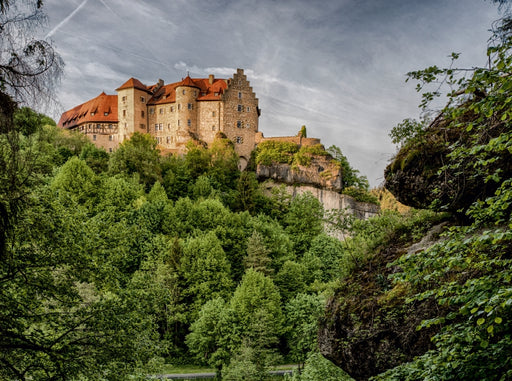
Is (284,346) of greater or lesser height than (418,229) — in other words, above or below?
below

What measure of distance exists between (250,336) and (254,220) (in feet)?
49.0

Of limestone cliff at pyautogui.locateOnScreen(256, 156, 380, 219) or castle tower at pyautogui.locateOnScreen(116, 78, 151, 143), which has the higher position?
castle tower at pyautogui.locateOnScreen(116, 78, 151, 143)

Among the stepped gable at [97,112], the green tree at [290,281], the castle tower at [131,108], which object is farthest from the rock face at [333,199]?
the stepped gable at [97,112]

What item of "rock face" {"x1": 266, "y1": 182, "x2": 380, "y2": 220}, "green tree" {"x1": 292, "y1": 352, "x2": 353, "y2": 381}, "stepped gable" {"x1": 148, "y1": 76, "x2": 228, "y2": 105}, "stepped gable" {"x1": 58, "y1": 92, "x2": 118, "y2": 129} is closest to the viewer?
"green tree" {"x1": 292, "y1": 352, "x2": 353, "y2": 381}

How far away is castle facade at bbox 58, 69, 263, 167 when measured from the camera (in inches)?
2270

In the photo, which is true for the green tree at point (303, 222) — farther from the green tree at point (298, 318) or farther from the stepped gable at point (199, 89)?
the stepped gable at point (199, 89)

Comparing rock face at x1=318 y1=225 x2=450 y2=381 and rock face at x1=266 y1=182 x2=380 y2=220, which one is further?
rock face at x1=266 y1=182 x2=380 y2=220

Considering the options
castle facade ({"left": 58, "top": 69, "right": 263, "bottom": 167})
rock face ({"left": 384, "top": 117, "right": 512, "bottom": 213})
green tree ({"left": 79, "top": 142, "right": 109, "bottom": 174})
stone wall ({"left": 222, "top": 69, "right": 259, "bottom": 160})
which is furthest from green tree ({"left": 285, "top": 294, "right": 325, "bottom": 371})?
stone wall ({"left": 222, "top": 69, "right": 259, "bottom": 160})

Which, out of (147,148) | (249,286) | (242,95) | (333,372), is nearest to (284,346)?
(249,286)

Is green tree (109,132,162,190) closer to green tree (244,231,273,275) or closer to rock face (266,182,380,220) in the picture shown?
green tree (244,231,273,275)

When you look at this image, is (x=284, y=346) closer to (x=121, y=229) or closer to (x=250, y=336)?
(x=250, y=336)

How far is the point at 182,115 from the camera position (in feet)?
190

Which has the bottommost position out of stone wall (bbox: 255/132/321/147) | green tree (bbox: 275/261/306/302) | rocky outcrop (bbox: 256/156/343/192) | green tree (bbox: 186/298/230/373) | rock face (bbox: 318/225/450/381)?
green tree (bbox: 186/298/230/373)

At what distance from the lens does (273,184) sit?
2067 inches
